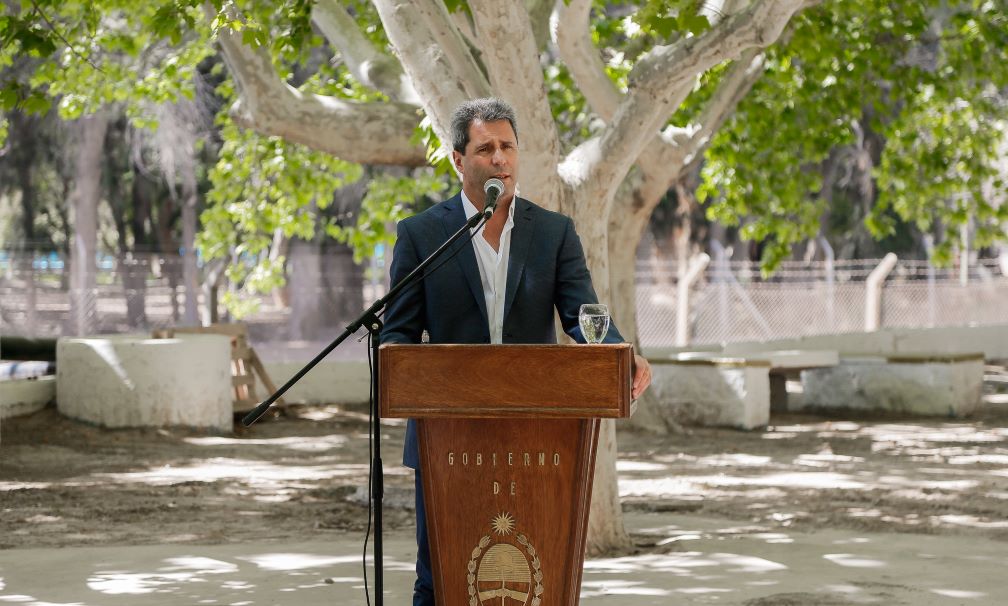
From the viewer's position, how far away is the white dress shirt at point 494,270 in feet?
15.5

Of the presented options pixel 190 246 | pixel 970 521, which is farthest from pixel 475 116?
pixel 190 246

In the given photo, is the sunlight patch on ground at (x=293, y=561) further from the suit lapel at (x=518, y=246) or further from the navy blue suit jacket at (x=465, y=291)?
the suit lapel at (x=518, y=246)

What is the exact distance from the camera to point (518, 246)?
4.75 metres

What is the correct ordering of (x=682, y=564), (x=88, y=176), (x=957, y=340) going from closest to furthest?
(x=682, y=564) → (x=957, y=340) → (x=88, y=176)

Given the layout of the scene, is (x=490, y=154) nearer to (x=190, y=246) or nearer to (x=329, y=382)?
A: (x=329, y=382)

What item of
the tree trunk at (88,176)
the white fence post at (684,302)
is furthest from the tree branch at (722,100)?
the tree trunk at (88,176)

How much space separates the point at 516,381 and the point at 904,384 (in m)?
14.3

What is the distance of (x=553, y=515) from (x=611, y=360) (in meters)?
0.58

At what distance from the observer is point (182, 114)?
1044 inches

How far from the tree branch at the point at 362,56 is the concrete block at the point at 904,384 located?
8002mm

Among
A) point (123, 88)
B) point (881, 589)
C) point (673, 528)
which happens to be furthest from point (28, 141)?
point (881, 589)

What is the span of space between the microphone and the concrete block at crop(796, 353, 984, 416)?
13995 millimetres

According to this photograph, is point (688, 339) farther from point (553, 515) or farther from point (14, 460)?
point (553, 515)

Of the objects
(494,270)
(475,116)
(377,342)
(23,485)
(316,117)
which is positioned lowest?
(23,485)
